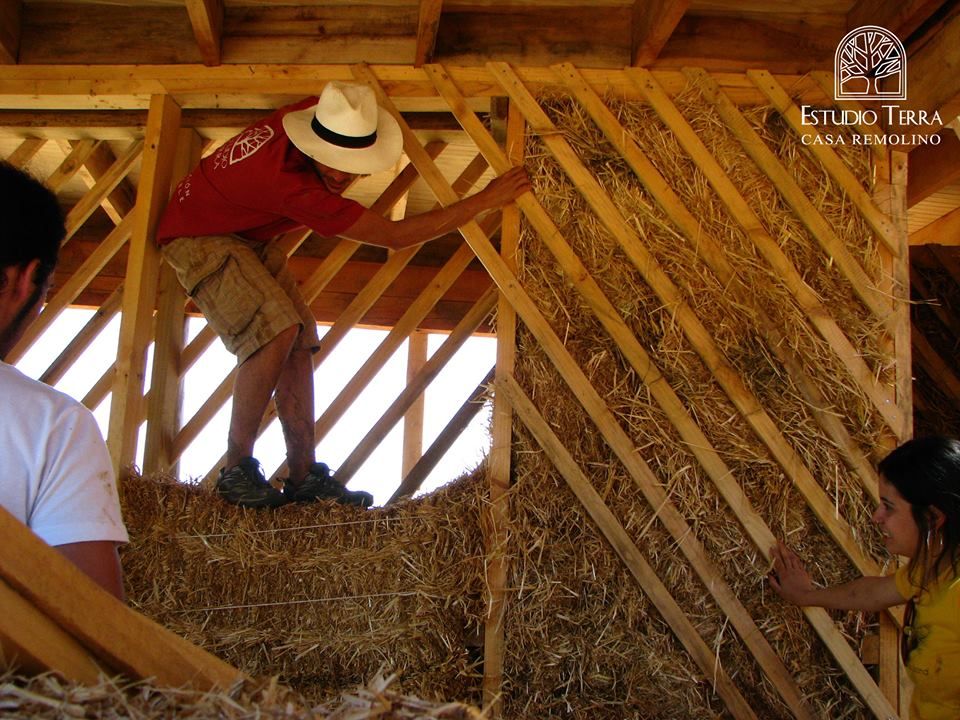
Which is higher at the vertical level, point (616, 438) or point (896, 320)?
point (896, 320)

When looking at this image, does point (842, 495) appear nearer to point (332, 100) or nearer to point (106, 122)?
point (332, 100)

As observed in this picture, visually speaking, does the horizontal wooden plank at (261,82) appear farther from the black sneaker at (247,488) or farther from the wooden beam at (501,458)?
the black sneaker at (247,488)

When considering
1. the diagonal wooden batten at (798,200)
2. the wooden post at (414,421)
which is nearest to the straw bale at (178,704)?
the diagonal wooden batten at (798,200)

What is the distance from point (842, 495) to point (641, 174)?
1.34 m

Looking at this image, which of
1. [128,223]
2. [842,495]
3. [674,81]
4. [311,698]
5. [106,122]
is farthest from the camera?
[128,223]

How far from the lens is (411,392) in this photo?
4.38 metres

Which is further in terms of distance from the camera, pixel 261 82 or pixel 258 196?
pixel 261 82

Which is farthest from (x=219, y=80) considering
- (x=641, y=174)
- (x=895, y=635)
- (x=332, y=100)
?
(x=895, y=635)

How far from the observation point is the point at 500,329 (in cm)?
351

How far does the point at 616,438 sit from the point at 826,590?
826mm

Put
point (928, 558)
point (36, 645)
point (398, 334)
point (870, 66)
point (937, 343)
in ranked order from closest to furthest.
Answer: point (36, 645) < point (928, 558) < point (870, 66) < point (398, 334) < point (937, 343)

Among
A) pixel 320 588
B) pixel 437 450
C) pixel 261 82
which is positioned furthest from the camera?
pixel 437 450

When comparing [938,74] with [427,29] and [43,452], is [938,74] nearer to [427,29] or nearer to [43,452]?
[427,29]

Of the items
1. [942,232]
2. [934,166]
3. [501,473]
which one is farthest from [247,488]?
[942,232]
